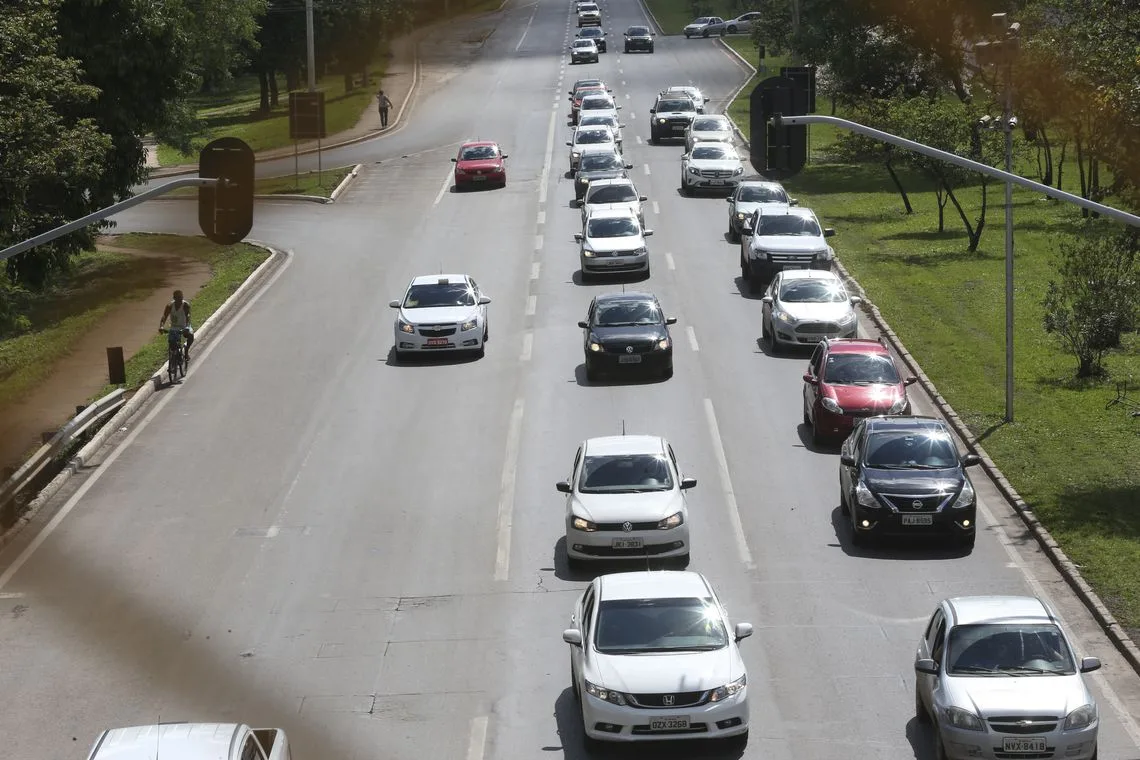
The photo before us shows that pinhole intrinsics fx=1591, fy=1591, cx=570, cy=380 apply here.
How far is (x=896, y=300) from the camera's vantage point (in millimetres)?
39625

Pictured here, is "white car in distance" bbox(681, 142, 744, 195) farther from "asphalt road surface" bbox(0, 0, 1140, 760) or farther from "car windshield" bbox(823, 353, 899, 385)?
"car windshield" bbox(823, 353, 899, 385)

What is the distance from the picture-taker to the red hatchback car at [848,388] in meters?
27.3

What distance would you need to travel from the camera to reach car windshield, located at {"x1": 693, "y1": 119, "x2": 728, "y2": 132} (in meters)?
62.0

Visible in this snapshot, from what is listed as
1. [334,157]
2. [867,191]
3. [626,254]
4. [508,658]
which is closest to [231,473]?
[508,658]

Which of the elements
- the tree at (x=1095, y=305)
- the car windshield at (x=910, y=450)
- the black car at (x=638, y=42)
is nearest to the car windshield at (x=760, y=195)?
the tree at (x=1095, y=305)

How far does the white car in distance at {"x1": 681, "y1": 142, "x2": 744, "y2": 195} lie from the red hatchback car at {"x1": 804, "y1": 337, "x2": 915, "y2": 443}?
84.5 feet

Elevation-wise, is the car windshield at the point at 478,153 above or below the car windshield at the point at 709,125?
below

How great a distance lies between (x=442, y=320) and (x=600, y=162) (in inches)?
864

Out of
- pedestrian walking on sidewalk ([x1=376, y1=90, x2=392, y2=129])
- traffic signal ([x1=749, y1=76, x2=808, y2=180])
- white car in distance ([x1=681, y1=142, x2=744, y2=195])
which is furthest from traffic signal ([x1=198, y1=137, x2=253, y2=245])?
pedestrian walking on sidewalk ([x1=376, y1=90, x2=392, y2=129])

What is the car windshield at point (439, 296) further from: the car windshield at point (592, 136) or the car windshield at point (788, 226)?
the car windshield at point (592, 136)

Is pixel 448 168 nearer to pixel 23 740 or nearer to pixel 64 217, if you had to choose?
pixel 64 217

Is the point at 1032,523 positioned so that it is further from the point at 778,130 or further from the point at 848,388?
the point at 778,130

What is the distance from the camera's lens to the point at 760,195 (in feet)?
154

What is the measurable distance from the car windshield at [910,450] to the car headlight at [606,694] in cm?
852
